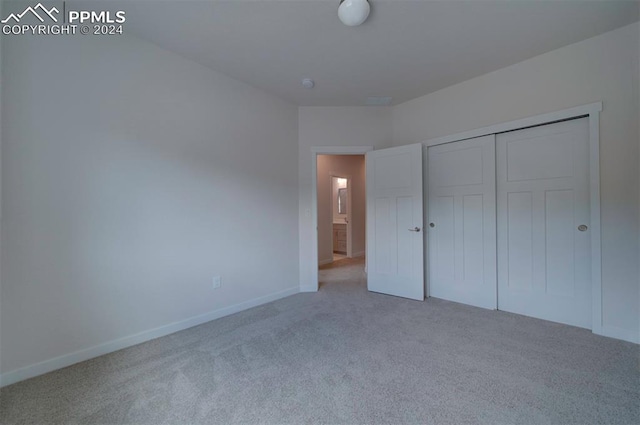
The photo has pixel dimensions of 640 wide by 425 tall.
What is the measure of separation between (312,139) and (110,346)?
3063mm

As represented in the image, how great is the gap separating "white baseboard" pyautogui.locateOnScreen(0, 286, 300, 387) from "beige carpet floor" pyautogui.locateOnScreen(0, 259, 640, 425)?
0.21 feet

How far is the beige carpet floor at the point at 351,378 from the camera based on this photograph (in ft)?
4.65

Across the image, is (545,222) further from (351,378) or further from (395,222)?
(351,378)

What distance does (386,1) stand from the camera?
6.04ft

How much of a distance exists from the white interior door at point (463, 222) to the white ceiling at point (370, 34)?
906mm

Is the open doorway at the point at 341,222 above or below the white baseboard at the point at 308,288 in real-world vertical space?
above

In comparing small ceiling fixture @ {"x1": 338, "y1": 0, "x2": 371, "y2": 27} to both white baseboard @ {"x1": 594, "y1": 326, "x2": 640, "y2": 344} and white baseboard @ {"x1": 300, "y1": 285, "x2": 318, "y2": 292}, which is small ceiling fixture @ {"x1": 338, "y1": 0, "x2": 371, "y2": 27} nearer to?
white baseboard @ {"x1": 300, "y1": 285, "x2": 318, "y2": 292}

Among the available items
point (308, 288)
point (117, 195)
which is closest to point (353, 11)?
point (117, 195)

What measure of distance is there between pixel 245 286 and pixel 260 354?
3.56 ft

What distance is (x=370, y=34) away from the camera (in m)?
2.19

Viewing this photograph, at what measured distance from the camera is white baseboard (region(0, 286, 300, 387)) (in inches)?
67.4

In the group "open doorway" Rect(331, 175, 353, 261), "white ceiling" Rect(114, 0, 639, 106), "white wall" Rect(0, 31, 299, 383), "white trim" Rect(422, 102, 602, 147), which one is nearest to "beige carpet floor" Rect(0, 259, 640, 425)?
"white wall" Rect(0, 31, 299, 383)

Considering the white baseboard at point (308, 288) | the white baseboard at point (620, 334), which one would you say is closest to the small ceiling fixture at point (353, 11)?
the white baseboard at point (308, 288)

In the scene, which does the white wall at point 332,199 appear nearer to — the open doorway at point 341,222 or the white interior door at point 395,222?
the open doorway at point 341,222
